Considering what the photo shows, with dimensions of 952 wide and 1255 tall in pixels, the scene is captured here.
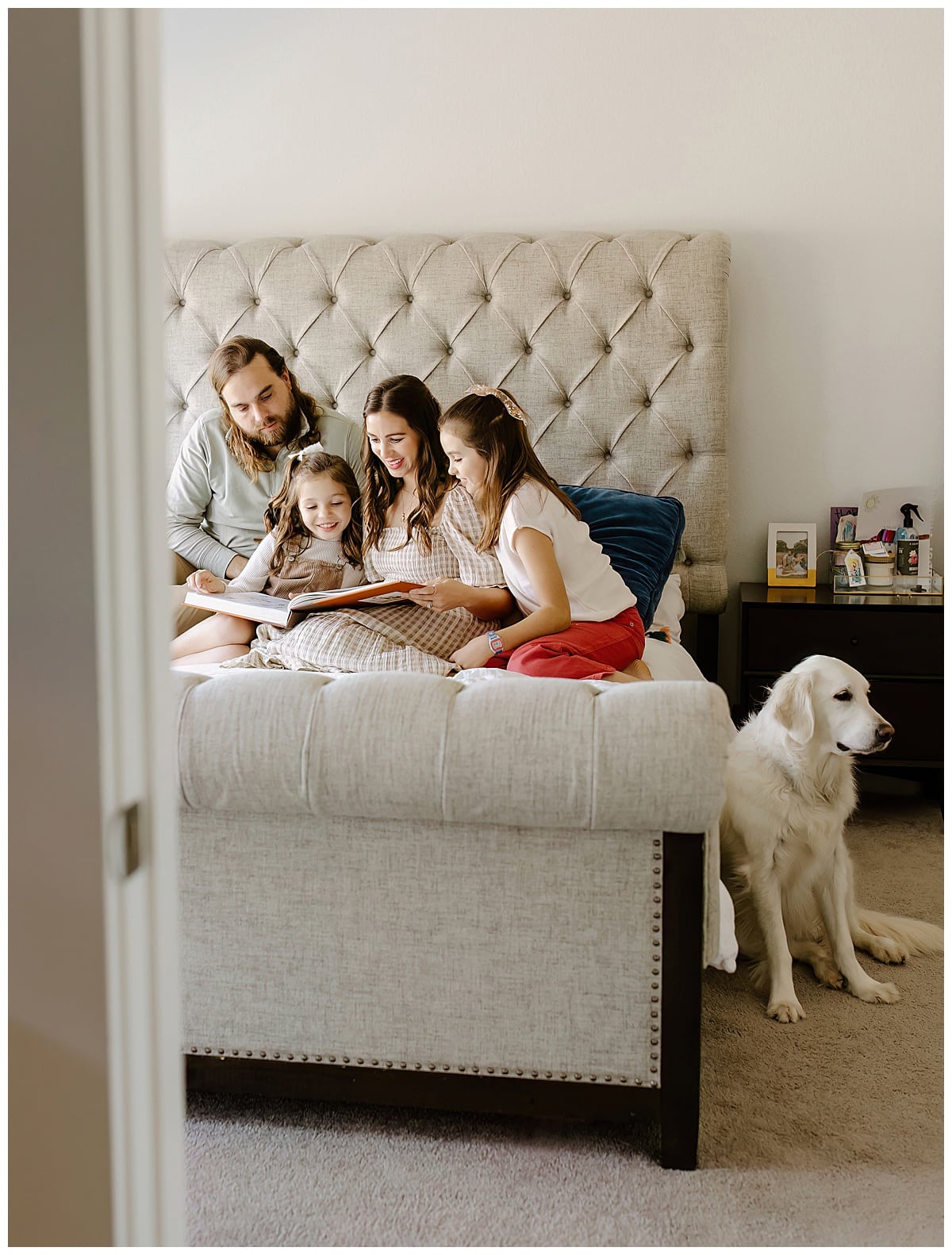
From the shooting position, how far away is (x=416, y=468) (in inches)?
96.0

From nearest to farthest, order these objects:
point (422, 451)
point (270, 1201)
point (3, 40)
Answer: point (3, 40), point (270, 1201), point (422, 451)

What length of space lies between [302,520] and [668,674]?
97cm

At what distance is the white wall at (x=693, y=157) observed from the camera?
9.75 ft

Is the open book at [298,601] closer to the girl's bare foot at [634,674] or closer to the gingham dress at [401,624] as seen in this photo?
the gingham dress at [401,624]

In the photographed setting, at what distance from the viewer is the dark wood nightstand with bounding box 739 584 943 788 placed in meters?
2.73

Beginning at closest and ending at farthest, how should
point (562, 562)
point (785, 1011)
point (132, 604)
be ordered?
point (132, 604) → point (785, 1011) → point (562, 562)

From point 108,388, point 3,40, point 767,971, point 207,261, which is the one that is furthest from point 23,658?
point 207,261

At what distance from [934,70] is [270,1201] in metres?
3.29

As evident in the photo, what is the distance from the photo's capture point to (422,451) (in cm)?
245

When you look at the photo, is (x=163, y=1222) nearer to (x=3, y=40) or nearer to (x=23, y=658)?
(x=23, y=658)

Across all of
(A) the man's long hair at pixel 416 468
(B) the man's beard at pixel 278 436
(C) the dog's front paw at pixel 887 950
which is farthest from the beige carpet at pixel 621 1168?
(B) the man's beard at pixel 278 436

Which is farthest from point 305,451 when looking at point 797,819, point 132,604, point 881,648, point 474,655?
point 132,604

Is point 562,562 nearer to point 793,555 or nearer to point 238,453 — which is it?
point 238,453

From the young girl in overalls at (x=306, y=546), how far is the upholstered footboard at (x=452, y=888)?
1.09 meters
